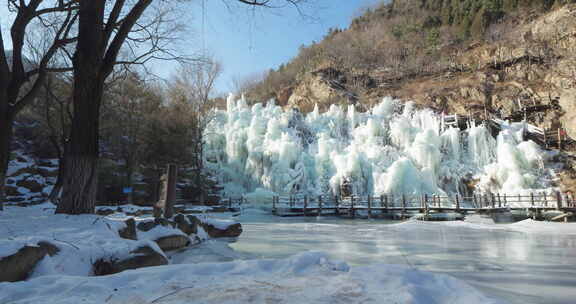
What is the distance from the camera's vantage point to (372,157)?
23.5 m

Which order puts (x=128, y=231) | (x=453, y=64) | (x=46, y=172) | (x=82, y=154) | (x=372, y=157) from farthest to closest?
(x=453, y=64) → (x=372, y=157) → (x=46, y=172) → (x=82, y=154) → (x=128, y=231)

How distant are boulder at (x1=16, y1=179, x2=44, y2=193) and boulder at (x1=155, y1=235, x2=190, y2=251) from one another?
634 inches

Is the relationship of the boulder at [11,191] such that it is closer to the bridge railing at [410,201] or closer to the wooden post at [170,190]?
the wooden post at [170,190]

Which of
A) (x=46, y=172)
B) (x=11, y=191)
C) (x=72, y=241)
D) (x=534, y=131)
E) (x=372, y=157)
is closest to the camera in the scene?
(x=72, y=241)

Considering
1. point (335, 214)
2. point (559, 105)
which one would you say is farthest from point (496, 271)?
point (559, 105)

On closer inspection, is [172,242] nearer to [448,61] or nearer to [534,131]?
[534,131]

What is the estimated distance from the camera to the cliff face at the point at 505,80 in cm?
2744

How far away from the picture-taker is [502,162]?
21.6m

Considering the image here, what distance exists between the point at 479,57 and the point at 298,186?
26.2 meters

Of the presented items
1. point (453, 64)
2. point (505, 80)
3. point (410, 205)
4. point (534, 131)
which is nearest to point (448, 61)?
point (453, 64)

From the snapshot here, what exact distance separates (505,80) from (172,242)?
35.3 meters

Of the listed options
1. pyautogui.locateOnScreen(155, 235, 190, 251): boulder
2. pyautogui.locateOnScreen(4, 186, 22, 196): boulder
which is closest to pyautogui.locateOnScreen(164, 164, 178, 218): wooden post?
pyautogui.locateOnScreen(155, 235, 190, 251): boulder

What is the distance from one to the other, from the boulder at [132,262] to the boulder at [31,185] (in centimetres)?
1838

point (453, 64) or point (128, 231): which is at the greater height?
point (453, 64)
